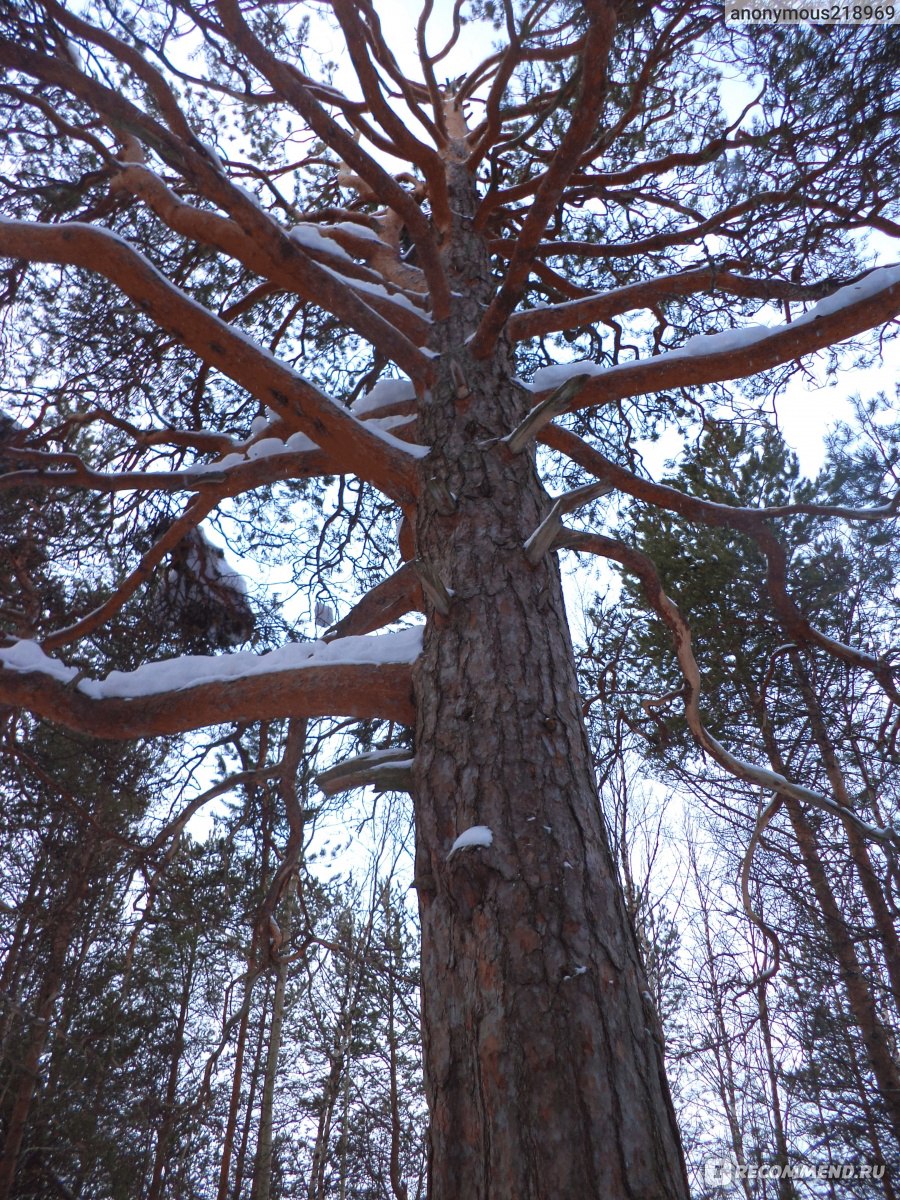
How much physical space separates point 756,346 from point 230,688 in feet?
7.93

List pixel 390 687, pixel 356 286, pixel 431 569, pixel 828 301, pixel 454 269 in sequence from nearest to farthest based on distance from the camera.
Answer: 1. pixel 431 569
2. pixel 390 687
3. pixel 828 301
4. pixel 356 286
5. pixel 454 269

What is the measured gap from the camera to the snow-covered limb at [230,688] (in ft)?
7.68

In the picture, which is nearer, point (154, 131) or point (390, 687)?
point (390, 687)

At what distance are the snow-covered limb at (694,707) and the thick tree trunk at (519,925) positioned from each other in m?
0.32

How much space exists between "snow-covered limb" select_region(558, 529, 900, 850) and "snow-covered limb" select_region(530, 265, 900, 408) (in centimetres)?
62

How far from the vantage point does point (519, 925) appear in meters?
1.64

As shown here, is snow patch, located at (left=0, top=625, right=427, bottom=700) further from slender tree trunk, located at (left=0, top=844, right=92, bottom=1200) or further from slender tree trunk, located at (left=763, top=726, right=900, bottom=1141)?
slender tree trunk, located at (left=0, top=844, right=92, bottom=1200)

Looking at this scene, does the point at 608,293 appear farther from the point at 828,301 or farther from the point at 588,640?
the point at 588,640

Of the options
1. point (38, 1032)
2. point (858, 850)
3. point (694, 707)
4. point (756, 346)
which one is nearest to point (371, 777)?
point (694, 707)

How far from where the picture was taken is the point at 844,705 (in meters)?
4.36

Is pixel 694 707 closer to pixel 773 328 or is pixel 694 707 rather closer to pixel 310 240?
pixel 773 328

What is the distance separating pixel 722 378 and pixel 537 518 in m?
1.25

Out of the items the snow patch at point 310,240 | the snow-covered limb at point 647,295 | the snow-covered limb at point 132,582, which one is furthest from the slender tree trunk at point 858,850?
the snow patch at point 310,240

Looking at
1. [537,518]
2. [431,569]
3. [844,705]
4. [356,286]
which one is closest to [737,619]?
[844,705]
